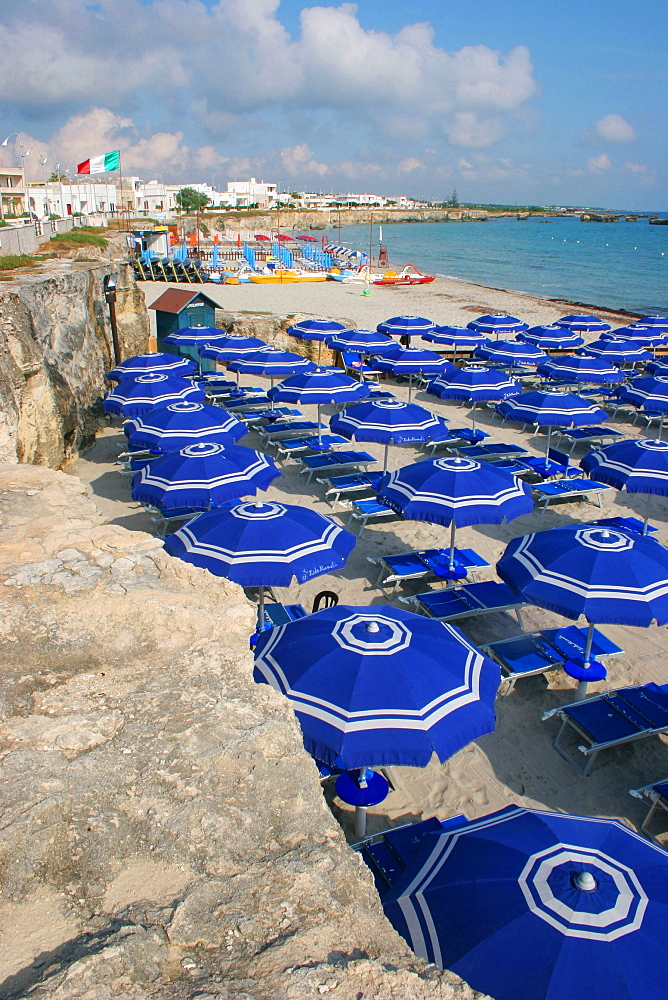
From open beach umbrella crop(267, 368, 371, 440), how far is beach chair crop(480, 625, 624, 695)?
606 cm

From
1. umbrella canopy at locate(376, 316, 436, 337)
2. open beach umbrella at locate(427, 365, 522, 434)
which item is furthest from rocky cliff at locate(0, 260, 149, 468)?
open beach umbrella at locate(427, 365, 522, 434)

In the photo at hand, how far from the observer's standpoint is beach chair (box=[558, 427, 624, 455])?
531 inches

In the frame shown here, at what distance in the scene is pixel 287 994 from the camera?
156 cm

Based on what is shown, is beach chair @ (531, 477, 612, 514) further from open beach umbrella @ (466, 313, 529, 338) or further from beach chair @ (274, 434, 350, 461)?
open beach umbrella @ (466, 313, 529, 338)

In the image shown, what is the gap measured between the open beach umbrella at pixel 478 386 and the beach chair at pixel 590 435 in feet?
4.92

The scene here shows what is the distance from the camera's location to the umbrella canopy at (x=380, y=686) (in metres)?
4.03

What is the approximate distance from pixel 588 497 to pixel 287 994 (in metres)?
10.9

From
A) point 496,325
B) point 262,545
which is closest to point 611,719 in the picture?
point 262,545

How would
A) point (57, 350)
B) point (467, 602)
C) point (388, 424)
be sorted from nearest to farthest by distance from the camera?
point (467, 602), point (388, 424), point (57, 350)

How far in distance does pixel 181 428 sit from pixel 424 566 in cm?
409

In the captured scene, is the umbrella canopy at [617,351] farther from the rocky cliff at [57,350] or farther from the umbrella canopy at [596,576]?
the umbrella canopy at [596,576]

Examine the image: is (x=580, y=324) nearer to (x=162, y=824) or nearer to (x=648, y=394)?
(x=648, y=394)

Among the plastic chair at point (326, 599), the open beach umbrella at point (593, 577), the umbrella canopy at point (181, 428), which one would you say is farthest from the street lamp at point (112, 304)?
the open beach umbrella at point (593, 577)

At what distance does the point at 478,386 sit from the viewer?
13.2m
